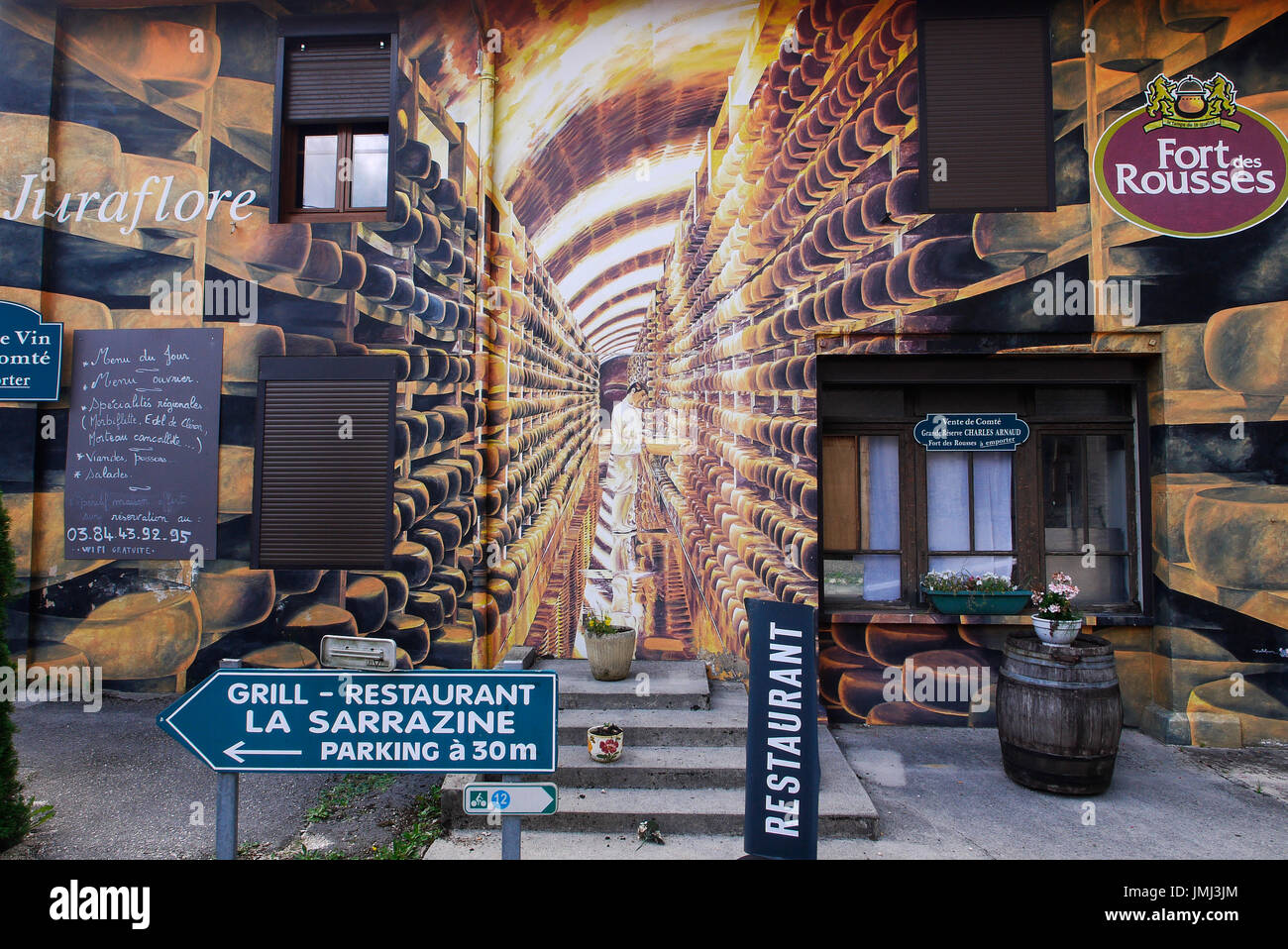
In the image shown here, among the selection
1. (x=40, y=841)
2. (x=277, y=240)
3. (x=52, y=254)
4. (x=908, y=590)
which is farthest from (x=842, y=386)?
(x=52, y=254)

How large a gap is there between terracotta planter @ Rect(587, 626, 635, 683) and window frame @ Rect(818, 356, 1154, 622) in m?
1.75

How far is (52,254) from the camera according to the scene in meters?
6.31

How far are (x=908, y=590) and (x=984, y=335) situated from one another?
2.32 m

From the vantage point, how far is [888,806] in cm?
463

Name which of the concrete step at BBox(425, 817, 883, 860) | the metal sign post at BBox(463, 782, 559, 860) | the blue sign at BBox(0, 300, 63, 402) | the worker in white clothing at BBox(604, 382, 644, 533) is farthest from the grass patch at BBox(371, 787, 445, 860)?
the blue sign at BBox(0, 300, 63, 402)

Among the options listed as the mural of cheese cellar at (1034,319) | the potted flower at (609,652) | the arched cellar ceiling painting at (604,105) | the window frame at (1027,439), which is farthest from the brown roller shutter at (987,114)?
the potted flower at (609,652)

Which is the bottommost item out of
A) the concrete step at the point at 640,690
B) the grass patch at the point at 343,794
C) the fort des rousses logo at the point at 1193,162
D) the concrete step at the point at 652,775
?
the grass patch at the point at 343,794

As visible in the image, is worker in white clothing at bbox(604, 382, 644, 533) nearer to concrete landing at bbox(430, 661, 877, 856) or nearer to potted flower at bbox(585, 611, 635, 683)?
potted flower at bbox(585, 611, 635, 683)

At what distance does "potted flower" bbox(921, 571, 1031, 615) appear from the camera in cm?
591

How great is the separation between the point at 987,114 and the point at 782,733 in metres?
5.64

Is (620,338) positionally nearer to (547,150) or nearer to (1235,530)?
(547,150)

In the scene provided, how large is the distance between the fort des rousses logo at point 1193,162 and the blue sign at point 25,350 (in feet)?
30.3

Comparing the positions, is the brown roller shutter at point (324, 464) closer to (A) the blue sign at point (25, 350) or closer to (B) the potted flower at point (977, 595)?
(A) the blue sign at point (25, 350)

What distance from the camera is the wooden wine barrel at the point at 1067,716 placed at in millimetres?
4645
